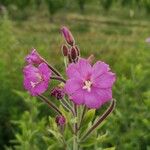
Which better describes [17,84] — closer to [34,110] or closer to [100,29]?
[34,110]

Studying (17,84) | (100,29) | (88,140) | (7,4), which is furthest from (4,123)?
(7,4)

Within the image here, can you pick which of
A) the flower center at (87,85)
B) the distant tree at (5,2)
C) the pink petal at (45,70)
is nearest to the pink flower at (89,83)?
the flower center at (87,85)

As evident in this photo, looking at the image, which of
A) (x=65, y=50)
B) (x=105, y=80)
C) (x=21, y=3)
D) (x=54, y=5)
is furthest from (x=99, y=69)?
(x=21, y=3)

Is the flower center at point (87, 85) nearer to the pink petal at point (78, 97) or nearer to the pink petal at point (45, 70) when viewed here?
the pink petal at point (78, 97)

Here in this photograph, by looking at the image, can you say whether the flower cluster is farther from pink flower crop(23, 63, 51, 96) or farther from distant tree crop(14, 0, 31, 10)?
distant tree crop(14, 0, 31, 10)

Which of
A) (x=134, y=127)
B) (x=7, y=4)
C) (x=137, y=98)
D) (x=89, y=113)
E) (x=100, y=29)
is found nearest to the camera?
(x=89, y=113)

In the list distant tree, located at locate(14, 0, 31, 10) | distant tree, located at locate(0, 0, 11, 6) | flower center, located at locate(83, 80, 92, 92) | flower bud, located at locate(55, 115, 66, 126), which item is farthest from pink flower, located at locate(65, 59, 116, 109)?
distant tree, located at locate(0, 0, 11, 6)

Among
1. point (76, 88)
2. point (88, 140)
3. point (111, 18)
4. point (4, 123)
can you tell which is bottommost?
point (111, 18)
